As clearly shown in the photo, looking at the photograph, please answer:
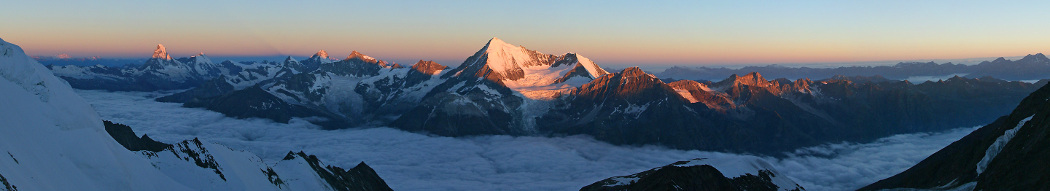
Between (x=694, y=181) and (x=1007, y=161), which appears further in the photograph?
(x=694, y=181)

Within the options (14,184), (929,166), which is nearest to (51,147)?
(14,184)

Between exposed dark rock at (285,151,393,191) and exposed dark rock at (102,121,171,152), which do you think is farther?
exposed dark rock at (285,151,393,191)

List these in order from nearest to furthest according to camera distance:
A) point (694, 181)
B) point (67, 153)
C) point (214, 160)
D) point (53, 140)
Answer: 1. point (67, 153)
2. point (53, 140)
3. point (214, 160)
4. point (694, 181)

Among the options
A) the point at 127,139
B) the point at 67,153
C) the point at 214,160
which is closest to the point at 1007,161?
the point at 214,160

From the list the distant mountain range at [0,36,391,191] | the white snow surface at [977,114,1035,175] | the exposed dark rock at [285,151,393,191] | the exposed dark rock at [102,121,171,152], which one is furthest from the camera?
the exposed dark rock at [285,151,393,191]

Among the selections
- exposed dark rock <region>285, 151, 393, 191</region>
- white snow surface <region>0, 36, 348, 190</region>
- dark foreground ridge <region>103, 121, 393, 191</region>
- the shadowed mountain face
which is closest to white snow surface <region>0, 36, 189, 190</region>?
white snow surface <region>0, 36, 348, 190</region>

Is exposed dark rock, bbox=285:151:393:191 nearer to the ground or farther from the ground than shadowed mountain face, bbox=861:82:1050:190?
nearer to the ground

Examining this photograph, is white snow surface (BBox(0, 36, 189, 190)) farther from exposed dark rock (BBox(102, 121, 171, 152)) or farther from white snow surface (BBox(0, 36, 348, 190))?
exposed dark rock (BBox(102, 121, 171, 152))

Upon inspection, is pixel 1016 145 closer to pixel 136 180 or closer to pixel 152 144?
pixel 136 180

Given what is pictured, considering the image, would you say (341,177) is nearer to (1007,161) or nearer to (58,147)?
(58,147)
